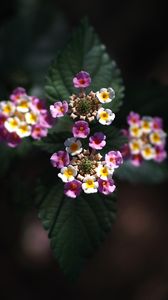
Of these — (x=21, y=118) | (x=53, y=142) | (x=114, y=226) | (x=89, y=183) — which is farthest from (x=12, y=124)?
(x=114, y=226)

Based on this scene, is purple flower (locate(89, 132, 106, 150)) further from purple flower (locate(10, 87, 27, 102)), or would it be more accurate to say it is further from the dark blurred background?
the dark blurred background

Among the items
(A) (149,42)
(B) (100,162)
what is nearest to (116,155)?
(B) (100,162)

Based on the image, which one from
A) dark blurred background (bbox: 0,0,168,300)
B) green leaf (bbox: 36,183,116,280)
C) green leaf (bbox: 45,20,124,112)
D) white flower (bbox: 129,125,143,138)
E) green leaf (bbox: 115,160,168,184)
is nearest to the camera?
green leaf (bbox: 36,183,116,280)

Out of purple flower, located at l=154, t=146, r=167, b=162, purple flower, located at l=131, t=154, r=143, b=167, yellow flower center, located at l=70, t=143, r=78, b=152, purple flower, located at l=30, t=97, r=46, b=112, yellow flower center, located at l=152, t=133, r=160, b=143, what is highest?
yellow flower center, located at l=152, t=133, r=160, b=143

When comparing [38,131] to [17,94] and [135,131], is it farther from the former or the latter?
[135,131]

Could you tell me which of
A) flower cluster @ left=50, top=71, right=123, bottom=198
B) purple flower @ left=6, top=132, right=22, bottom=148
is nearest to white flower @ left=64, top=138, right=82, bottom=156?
flower cluster @ left=50, top=71, right=123, bottom=198

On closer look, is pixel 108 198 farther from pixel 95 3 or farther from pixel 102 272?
pixel 95 3

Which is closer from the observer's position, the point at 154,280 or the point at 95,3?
the point at 154,280
